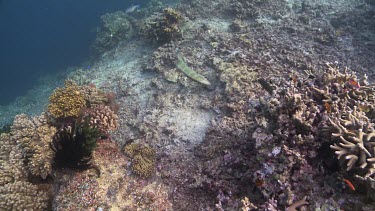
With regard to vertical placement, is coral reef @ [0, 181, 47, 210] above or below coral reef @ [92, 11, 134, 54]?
above

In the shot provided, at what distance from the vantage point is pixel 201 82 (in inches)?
307

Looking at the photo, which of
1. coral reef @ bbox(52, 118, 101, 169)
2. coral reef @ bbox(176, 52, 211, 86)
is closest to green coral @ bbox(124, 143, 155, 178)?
coral reef @ bbox(52, 118, 101, 169)

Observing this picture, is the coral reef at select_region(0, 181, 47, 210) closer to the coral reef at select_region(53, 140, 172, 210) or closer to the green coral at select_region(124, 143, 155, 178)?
the coral reef at select_region(53, 140, 172, 210)

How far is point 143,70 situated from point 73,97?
3.81m

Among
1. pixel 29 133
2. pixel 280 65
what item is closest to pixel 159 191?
pixel 29 133

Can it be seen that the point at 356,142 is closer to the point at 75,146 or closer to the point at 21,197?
the point at 75,146

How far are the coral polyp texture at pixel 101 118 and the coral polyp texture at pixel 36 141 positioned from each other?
30.3 inches

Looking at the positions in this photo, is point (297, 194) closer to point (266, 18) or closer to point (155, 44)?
point (155, 44)

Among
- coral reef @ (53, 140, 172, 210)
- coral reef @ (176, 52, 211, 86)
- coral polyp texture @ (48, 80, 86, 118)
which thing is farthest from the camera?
coral reef @ (176, 52, 211, 86)

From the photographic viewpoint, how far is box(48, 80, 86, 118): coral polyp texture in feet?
19.0

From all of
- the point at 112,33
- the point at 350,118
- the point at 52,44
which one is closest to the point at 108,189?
the point at 350,118

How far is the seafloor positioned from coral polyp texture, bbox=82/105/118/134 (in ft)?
1.22

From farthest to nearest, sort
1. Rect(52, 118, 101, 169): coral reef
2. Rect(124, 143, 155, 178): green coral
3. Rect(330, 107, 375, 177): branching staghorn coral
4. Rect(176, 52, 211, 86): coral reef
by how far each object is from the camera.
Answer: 1. Rect(176, 52, 211, 86): coral reef
2. Rect(124, 143, 155, 178): green coral
3. Rect(52, 118, 101, 169): coral reef
4. Rect(330, 107, 375, 177): branching staghorn coral

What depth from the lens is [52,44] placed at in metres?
37.2
